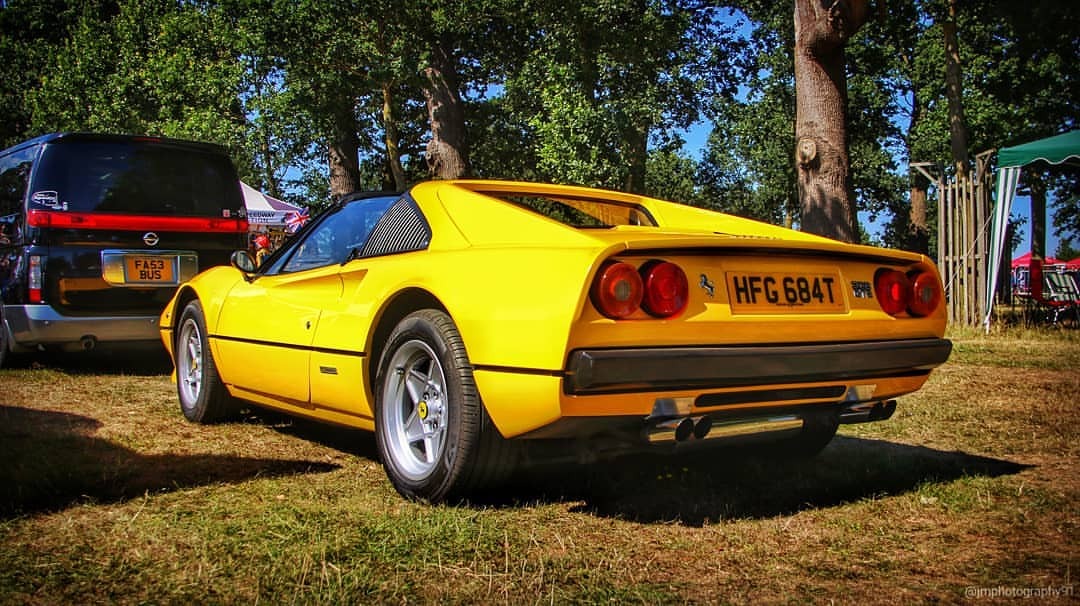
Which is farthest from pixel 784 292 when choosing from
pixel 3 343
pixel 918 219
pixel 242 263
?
pixel 918 219

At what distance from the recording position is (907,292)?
3545 mm

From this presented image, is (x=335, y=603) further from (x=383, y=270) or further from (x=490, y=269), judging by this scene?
(x=383, y=270)

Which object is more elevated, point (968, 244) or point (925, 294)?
point (968, 244)

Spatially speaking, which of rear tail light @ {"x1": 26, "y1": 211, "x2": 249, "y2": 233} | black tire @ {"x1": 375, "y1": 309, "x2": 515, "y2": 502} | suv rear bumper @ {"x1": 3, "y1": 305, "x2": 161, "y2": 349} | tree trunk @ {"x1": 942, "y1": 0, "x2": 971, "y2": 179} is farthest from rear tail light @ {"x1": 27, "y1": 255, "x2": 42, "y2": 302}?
tree trunk @ {"x1": 942, "y1": 0, "x2": 971, "y2": 179}

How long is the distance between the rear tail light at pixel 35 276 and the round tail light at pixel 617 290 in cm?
569

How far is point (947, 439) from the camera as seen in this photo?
4645 millimetres

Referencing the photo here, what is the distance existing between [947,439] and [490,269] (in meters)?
2.85

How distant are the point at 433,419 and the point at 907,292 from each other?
6.14 feet

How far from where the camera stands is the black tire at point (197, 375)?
506 centimetres

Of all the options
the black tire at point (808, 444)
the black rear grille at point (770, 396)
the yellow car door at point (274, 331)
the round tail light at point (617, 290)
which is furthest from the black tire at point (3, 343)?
the black rear grille at point (770, 396)

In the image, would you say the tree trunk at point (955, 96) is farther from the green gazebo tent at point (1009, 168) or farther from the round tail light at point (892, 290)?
the round tail light at point (892, 290)

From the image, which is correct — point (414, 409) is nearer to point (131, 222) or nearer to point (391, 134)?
point (131, 222)

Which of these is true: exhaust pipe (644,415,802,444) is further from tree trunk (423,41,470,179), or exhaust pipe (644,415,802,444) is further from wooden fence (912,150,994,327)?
tree trunk (423,41,470,179)

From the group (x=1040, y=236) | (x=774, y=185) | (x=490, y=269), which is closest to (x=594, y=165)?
(x=774, y=185)
